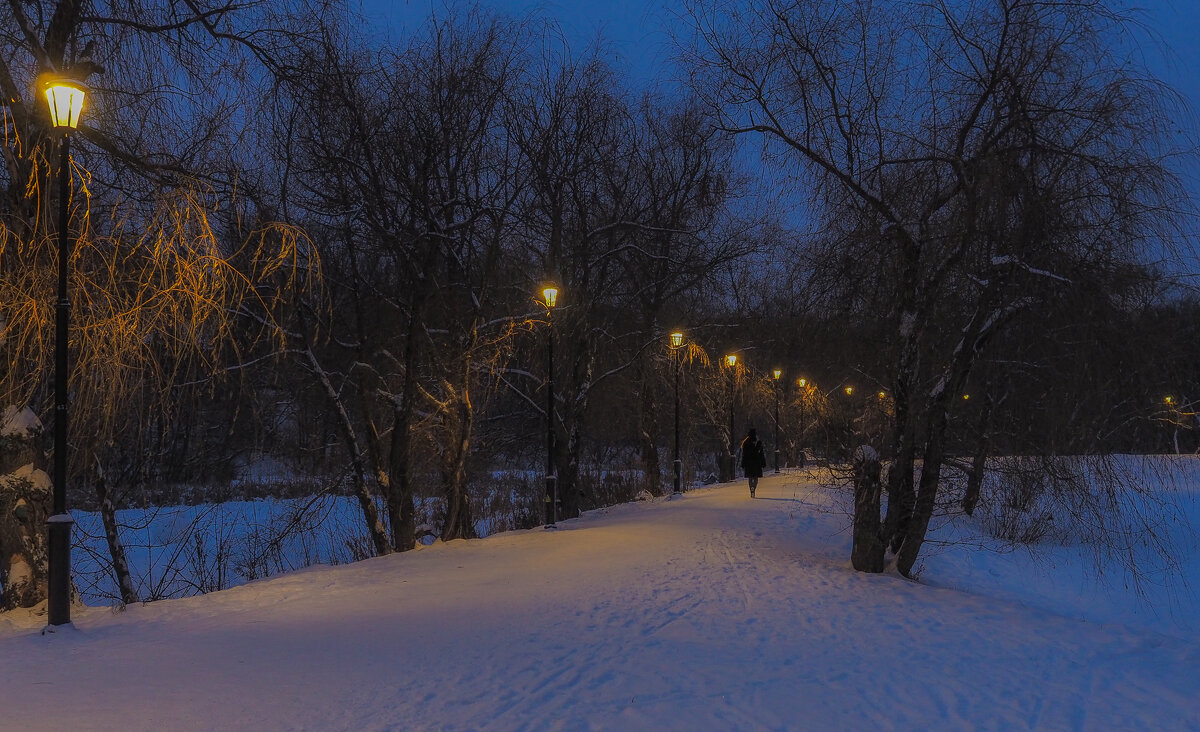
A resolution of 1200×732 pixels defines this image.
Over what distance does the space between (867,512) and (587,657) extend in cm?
563

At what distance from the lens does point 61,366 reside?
5918 millimetres

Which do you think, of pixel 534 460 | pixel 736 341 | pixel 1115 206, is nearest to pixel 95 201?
pixel 1115 206

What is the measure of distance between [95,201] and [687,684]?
6.65 metres

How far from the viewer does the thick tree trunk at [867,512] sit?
996cm

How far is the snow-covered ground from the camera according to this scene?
4.64 metres

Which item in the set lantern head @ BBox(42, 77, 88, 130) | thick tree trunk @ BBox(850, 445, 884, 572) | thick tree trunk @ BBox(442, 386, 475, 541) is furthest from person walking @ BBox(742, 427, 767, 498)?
lantern head @ BBox(42, 77, 88, 130)

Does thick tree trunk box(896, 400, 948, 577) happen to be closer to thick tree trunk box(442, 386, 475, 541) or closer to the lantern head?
thick tree trunk box(442, 386, 475, 541)

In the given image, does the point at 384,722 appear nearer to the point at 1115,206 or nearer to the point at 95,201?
the point at 95,201

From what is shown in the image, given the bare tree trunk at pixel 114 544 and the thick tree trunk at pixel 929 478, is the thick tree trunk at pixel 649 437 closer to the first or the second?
the thick tree trunk at pixel 929 478

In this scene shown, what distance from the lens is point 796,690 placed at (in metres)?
5.30

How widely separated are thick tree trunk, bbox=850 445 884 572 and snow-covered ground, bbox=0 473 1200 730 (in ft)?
1.64

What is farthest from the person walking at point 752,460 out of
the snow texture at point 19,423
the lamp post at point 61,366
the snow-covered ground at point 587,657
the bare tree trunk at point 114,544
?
the lamp post at point 61,366

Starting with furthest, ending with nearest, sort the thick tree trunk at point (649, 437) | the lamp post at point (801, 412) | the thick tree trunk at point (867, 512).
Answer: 1. the lamp post at point (801, 412)
2. the thick tree trunk at point (649, 437)
3. the thick tree trunk at point (867, 512)

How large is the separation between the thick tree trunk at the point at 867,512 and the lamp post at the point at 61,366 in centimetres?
834
